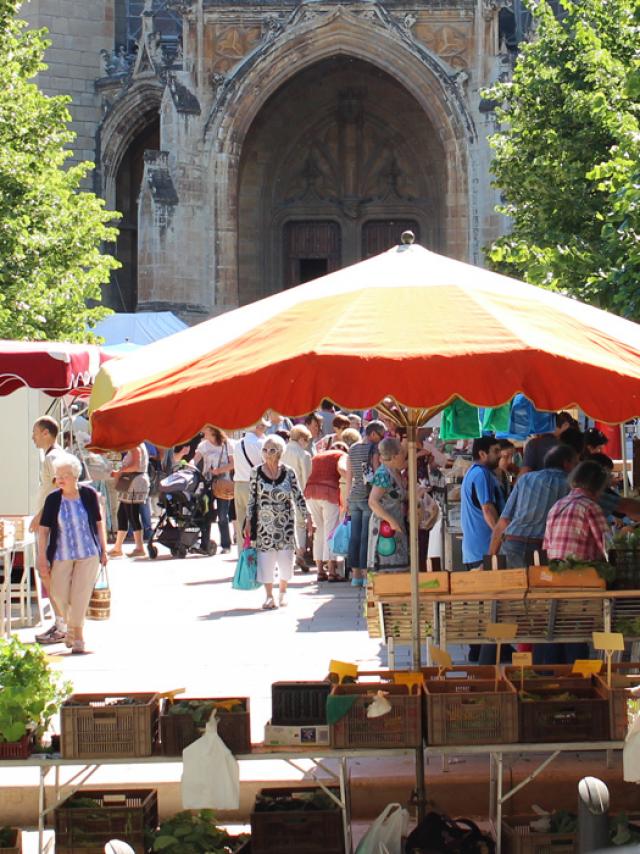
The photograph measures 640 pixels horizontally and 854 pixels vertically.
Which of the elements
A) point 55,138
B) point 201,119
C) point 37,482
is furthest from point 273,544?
point 201,119

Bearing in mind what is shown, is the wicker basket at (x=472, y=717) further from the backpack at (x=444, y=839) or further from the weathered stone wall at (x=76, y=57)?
the weathered stone wall at (x=76, y=57)

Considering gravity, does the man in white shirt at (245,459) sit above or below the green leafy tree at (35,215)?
below

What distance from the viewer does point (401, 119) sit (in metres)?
36.4

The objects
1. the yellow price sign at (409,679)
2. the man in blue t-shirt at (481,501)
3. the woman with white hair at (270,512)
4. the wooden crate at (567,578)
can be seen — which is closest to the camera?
the yellow price sign at (409,679)

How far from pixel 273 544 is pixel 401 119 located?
24.5 m

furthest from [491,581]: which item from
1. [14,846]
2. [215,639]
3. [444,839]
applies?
[215,639]

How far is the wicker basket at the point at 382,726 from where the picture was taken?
6.32 metres

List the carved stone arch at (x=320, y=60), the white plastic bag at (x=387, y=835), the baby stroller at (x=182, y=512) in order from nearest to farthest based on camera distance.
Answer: the white plastic bag at (x=387, y=835)
the baby stroller at (x=182, y=512)
the carved stone arch at (x=320, y=60)

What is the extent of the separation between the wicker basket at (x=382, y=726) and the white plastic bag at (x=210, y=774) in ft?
1.54

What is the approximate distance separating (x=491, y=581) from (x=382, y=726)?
190 cm

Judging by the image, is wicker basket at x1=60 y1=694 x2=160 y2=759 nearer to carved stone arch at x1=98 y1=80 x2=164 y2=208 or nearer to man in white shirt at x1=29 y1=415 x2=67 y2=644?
man in white shirt at x1=29 y1=415 x2=67 y2=644

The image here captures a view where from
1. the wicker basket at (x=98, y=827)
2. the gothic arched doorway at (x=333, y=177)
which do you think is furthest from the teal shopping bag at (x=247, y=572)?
the gothic arched doorway at (x=333, y=177)

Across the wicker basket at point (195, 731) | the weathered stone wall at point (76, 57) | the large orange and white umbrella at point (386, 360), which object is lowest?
the wicker basket at point (195, 731)

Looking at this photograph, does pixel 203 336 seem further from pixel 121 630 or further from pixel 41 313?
pixel 41 313
